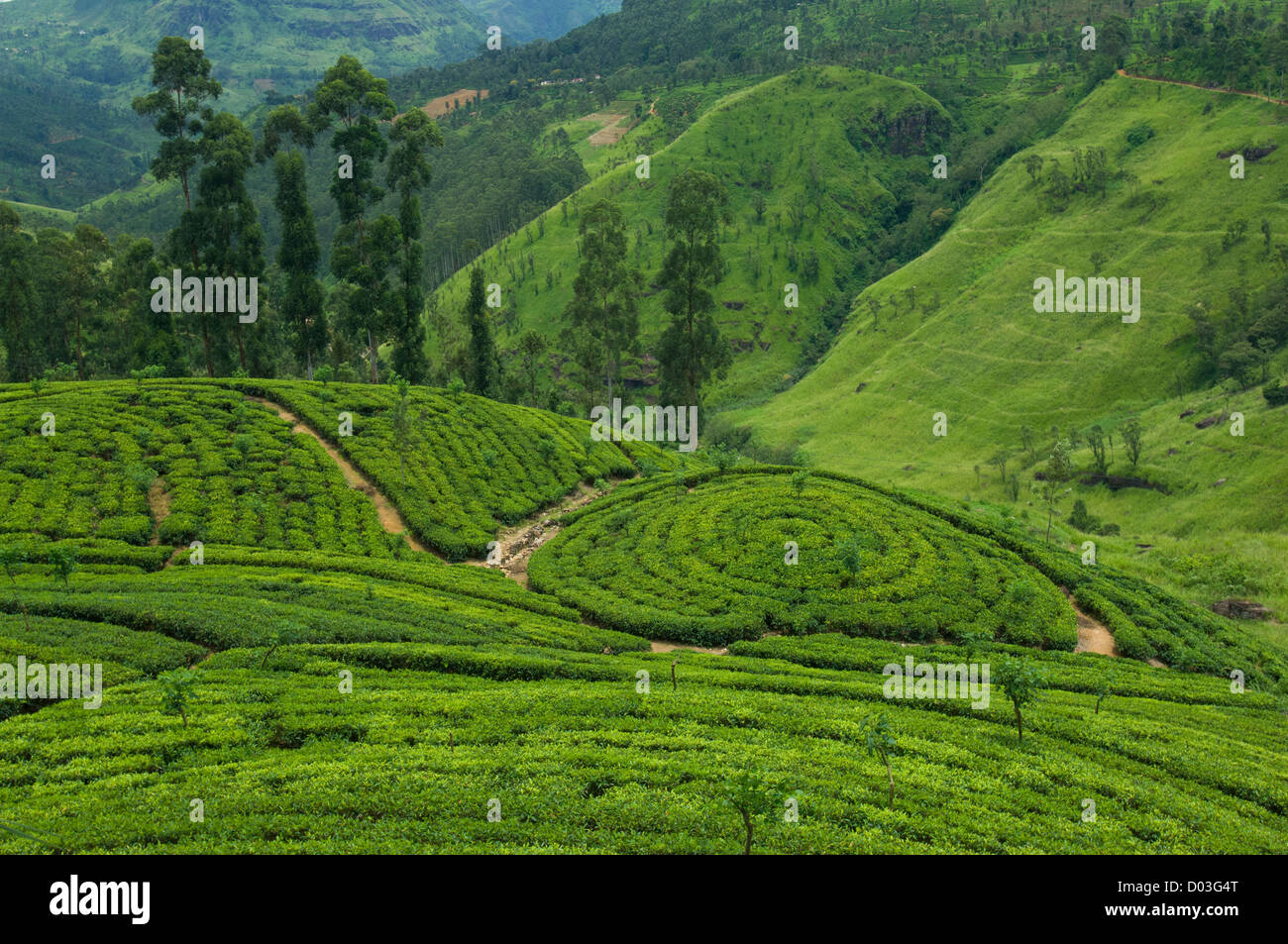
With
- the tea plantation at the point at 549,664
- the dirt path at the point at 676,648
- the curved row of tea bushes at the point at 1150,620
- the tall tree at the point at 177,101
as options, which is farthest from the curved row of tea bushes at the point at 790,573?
the tall tree at the point at 177,101

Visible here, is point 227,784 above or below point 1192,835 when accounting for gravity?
above

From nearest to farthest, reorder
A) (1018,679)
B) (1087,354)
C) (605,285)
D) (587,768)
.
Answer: (587,768)
(1018,679)
(605,285)
(1087,354)

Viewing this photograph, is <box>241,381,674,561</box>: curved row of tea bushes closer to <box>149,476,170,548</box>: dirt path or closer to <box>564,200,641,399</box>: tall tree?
<box>149,476,170,548</box>: dirt path

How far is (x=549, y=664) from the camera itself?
885 inches

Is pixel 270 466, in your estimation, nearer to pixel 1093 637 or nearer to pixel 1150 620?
pixel 1093 637

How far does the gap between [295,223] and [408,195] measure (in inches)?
314

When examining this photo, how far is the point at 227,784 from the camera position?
556 inches

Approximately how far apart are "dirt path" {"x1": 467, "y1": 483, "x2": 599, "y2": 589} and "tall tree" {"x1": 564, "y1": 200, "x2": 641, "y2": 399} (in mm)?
25345

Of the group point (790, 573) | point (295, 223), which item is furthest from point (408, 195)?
point (790, 573)

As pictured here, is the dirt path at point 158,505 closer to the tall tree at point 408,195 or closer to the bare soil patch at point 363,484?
the bare soil patch at point 363,484

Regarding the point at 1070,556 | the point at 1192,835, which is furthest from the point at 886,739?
the point at 1070,556

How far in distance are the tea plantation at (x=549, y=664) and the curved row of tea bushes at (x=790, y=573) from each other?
16cm

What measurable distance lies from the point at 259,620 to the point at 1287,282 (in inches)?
4204
